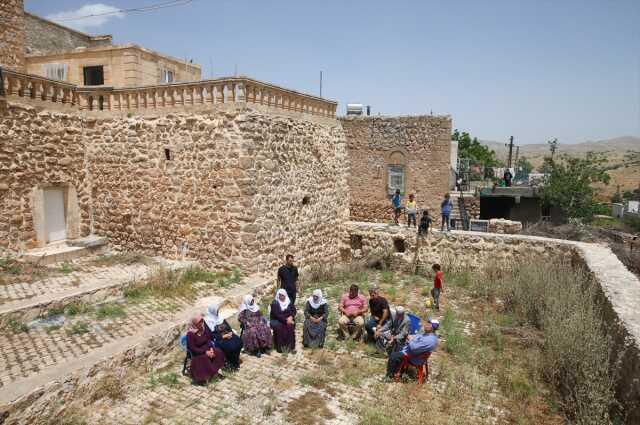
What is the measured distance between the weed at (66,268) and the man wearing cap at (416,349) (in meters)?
6.71

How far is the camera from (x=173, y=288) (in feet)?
26.9

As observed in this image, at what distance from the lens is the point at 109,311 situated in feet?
23.3

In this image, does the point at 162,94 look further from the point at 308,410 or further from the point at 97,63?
the point at 308,410

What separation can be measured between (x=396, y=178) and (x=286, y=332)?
1124cm

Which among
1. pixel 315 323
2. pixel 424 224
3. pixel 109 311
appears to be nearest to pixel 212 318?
pixel 315 323

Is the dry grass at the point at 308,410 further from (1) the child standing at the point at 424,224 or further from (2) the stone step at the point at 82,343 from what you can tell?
(1) the child standing at the point at 424,224

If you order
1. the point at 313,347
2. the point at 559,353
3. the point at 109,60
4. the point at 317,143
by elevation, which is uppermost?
the point at 109,60

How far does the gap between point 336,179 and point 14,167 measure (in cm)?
Answer: 758

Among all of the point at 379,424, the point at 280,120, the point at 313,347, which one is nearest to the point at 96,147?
the point at 280,120

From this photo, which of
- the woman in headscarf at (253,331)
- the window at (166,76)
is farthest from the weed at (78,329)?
the window at (166,76)

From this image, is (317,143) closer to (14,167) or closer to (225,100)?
(225,100)

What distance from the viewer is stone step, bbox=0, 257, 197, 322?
6.59 metres

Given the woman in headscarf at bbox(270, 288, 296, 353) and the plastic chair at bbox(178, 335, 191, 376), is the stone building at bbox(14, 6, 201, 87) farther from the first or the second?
the woman in headscarf at bbox(270, 288, 296, 353)

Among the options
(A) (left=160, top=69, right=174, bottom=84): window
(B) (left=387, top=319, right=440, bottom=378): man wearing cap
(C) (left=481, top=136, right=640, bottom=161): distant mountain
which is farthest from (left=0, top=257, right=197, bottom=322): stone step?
(C) (left=481, top=136, right=640, bottom=161): distant mountain
